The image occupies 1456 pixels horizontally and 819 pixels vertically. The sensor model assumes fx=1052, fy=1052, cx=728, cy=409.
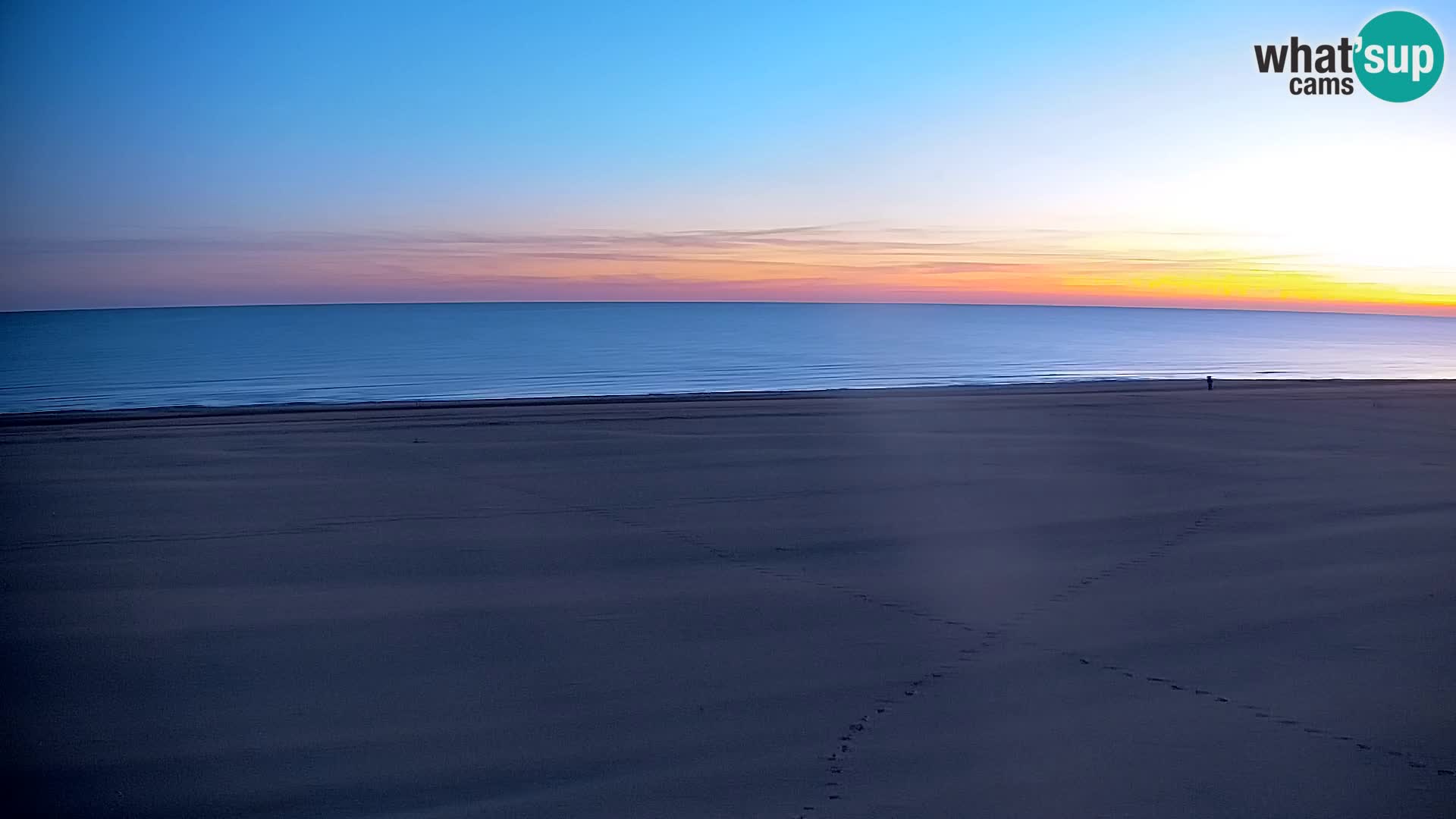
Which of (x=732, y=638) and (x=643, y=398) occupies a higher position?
(x=732, y=638)

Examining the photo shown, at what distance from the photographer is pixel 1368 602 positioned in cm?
731

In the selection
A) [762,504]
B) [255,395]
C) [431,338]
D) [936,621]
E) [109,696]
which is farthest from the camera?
[431,338]

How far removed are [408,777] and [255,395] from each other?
29392mm

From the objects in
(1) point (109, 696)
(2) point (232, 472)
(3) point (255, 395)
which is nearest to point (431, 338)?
(3) point (255, 395)

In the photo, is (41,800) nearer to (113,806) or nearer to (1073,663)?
(113,806)

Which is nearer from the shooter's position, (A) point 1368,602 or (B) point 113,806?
(B) point 113,806

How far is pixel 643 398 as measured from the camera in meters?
25.6

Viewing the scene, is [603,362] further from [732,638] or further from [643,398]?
[732,638]

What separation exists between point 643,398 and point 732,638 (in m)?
19.2

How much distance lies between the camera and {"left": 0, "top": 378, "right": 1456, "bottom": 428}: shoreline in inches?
861

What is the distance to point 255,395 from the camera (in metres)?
31.1

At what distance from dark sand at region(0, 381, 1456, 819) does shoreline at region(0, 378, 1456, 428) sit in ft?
28.4

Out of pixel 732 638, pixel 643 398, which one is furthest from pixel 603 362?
pixel 732 638

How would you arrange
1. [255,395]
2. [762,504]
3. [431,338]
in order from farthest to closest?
[431,338], [255,395], [762,504]
